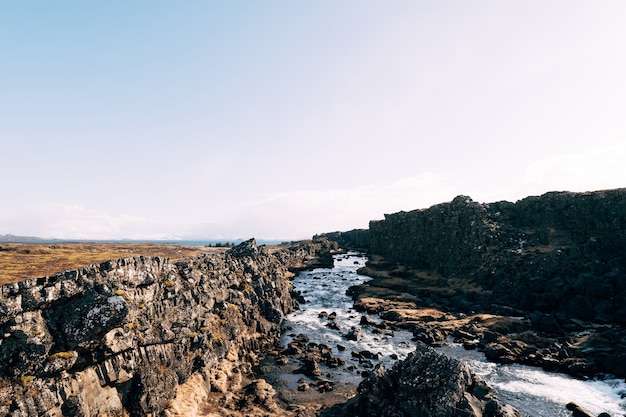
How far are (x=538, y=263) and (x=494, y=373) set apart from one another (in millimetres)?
57591

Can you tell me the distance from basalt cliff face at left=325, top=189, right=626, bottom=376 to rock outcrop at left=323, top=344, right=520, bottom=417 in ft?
103

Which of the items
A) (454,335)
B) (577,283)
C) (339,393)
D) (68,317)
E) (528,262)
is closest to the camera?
(68,317)

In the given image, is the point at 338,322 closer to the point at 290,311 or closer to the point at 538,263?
the point at 290,311

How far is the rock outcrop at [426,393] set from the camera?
123 ft

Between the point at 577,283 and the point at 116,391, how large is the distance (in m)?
104

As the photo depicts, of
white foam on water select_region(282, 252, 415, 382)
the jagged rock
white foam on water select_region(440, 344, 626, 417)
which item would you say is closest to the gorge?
white foam on water select_region(282, 252, 415, 382)

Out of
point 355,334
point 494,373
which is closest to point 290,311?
point 355,334

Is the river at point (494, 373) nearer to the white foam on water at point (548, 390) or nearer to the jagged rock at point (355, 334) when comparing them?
the white foam on water at point (548, 390)

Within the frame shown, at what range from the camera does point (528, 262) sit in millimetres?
104062

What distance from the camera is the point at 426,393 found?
128 feet

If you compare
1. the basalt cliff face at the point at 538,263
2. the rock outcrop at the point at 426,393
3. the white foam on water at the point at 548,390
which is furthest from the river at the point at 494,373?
the rock outcrop at the point at 426,393

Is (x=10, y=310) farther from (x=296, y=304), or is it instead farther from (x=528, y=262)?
(x=528, y=262)

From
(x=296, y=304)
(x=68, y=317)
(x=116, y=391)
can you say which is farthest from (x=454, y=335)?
(x=68, y=317)

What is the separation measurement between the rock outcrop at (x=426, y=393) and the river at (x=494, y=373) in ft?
40.0
